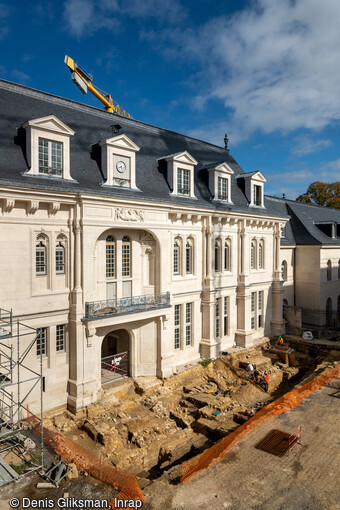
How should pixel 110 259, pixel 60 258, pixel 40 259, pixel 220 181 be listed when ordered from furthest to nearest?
pixel 220 181 < pixel 110 259 < pixel 60 258 < pixel 40 259

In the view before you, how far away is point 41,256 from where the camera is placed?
17.2 metres

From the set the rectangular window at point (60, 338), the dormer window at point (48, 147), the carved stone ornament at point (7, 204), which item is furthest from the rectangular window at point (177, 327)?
the carved stone ornament at point (7, 204)

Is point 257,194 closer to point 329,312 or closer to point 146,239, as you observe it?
point 146,239

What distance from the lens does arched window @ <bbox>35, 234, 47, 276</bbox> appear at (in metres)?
17.0

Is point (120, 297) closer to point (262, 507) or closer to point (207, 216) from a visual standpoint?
point (207, 216)

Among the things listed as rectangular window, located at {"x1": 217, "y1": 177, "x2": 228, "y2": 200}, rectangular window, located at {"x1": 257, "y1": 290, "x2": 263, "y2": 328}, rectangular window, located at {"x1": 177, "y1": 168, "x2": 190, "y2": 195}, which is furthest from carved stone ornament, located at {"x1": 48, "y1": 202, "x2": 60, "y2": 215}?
rectangular window, located at {"x1": 257, "y1": 290, "x2": 263, "y2": 328}

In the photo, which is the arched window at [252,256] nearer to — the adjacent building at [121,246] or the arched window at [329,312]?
the adjacent building at [121,246]

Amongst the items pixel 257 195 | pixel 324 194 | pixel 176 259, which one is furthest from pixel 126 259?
pixel 324 194

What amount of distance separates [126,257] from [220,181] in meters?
10.3

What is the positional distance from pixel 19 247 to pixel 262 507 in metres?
13.6

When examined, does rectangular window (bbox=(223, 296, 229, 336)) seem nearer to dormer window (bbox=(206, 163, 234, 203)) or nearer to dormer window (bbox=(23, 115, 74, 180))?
dormer window (bbox=(206, 163, 234, 203))

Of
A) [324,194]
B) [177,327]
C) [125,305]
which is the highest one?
[324,194]

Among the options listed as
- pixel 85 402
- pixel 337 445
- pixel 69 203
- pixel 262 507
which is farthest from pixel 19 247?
pixel 337 445

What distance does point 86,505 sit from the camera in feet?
34.5
